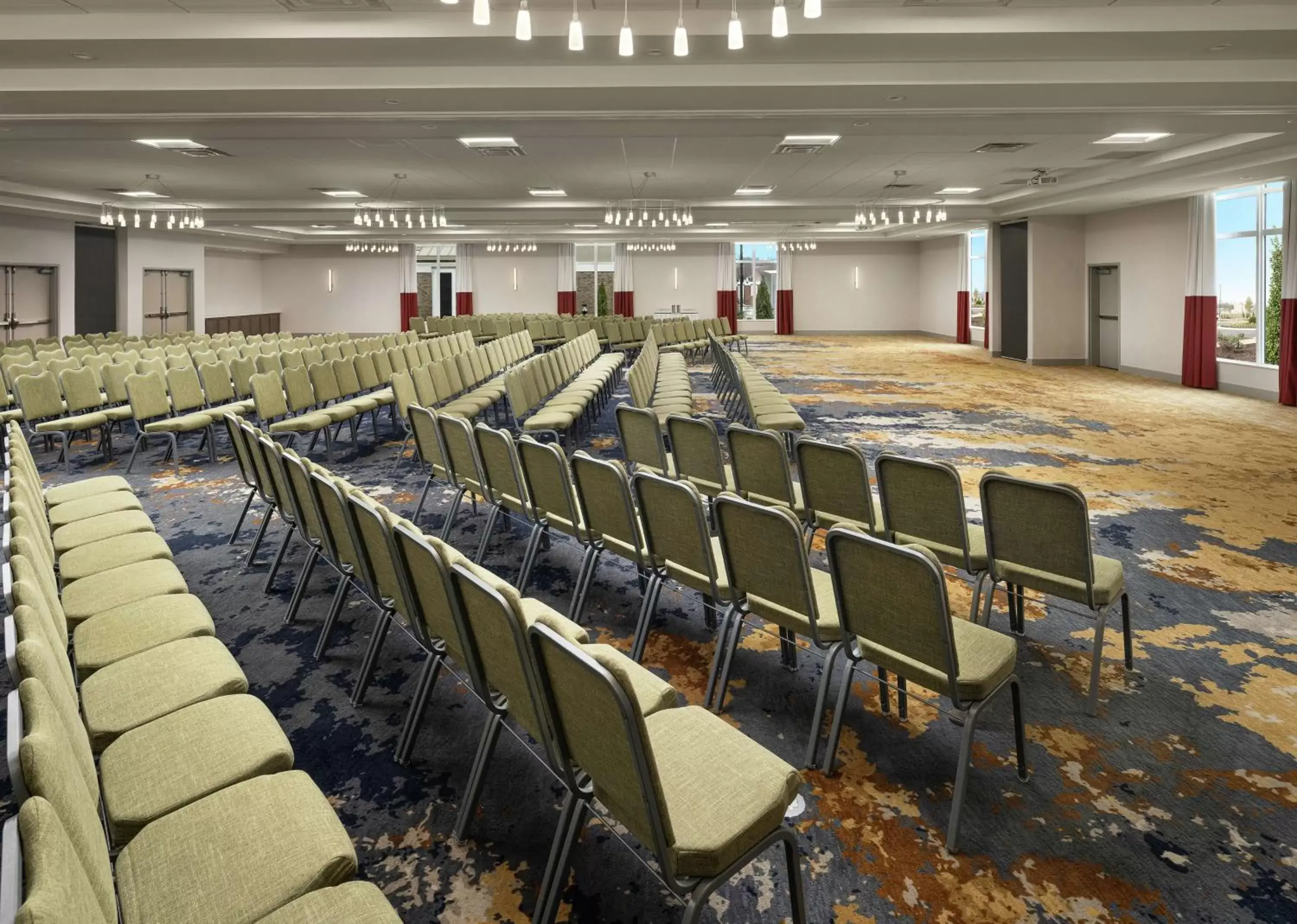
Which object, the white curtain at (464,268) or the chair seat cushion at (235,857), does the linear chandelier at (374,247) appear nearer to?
the white curtain at (464,268)

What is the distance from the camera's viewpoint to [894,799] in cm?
262

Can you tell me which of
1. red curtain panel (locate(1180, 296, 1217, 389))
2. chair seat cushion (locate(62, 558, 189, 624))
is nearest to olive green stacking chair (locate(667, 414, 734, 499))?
chair seat cushion (locate(62, 558, 189, 624))

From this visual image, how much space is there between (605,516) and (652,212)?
14.5m

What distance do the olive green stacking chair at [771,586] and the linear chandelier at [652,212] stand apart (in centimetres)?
1302

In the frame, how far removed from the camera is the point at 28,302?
17297 mm

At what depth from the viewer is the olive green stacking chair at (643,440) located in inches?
217

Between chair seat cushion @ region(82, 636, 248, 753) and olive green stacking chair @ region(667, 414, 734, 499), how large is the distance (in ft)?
9.50

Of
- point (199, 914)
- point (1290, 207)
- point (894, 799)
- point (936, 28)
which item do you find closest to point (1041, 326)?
point (1290, 207)

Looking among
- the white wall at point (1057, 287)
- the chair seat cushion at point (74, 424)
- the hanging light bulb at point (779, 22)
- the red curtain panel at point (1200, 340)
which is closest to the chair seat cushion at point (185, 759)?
the hanging light bulb at point (779, 22)

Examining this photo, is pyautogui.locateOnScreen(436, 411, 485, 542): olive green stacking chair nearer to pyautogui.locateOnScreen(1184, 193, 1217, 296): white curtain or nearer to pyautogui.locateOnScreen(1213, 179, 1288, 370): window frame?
pyautogui.locateOnScreen(1213, 179, 1288, 370): window frame

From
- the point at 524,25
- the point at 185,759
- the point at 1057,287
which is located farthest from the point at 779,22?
the point at 1057,287

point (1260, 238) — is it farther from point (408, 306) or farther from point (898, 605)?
point (408, 306)

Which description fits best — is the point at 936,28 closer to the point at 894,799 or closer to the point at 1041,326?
the point at 894,799

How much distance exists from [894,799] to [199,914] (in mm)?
1986
